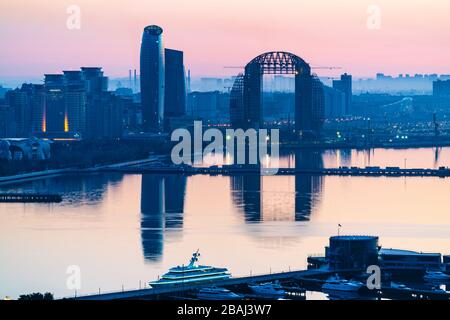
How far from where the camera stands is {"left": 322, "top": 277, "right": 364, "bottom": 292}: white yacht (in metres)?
9.26

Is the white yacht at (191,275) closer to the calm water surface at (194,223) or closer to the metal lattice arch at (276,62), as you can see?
the calm water surface at (194,223)

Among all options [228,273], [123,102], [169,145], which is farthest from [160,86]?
[228,273]

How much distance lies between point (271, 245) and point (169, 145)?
2598cm

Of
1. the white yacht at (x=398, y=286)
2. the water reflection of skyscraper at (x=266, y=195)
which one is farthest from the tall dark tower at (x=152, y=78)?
the white yacht at (x=398, y=286)

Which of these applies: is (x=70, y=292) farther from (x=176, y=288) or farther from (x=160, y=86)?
(x=160, y=86)

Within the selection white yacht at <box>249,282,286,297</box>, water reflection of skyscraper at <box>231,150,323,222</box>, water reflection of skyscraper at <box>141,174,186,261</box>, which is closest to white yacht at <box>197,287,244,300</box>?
white yacht at <box>249,282,286,297</box>

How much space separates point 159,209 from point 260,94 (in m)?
26.5

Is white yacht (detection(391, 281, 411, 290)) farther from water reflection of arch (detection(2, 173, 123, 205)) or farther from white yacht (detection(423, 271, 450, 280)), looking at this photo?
→ water reflection of arch (detection(2, 173, 123, 205))

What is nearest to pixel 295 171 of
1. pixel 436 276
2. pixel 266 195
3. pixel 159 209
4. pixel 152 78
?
pixel 266 195

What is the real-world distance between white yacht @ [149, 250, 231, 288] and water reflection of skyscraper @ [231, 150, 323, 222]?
6.06 meters

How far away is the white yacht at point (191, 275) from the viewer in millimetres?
8852

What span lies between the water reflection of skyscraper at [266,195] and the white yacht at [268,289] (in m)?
6.51

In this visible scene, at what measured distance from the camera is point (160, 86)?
153 ft

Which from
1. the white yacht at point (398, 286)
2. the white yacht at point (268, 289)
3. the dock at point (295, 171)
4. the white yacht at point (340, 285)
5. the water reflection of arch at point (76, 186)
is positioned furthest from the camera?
the dock at point (295, 171)
